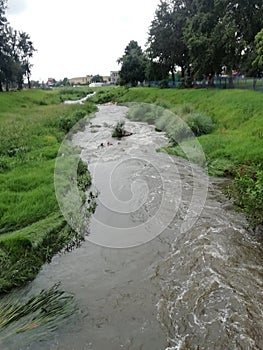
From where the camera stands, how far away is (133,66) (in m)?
67.0

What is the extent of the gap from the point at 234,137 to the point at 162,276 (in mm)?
12467

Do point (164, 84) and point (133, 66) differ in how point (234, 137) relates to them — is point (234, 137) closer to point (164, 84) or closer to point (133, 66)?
point (164, 84)

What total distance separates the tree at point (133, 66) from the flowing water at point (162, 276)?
5750 centimetres

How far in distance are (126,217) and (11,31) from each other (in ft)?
213

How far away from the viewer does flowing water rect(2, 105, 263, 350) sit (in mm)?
5848

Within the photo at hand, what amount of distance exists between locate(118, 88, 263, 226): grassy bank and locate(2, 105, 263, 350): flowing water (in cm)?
100

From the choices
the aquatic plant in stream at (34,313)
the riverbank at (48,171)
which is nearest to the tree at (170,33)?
the riverbank at (48,171)

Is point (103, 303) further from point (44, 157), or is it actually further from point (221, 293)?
point (44, 157)

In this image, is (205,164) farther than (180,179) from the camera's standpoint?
Yes

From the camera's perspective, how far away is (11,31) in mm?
64000

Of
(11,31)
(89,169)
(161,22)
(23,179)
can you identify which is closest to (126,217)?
(23,179)

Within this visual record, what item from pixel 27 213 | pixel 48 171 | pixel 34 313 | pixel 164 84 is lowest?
pixel 34 313

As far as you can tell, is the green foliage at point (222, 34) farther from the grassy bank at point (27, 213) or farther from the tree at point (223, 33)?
the grassy bank at point (27, 213)

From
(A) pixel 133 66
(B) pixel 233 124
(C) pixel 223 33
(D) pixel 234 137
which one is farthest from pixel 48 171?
(A) pixel 133 66
